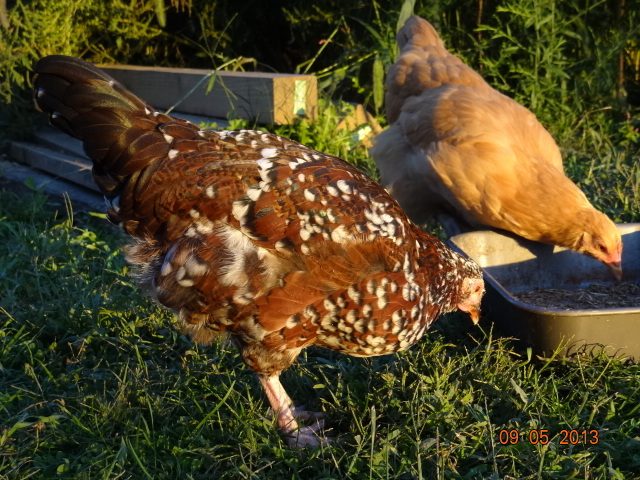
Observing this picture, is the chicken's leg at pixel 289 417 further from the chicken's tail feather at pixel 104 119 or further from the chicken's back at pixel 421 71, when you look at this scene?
the chicken's back at pixel 421 71

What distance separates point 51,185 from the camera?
5.56 metres

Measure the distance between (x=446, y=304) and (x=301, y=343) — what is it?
641mm

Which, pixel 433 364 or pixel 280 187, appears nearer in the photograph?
pixel 280 187

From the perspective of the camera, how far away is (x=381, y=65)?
223 inches

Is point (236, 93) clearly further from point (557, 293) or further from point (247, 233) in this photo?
point (247, 233)

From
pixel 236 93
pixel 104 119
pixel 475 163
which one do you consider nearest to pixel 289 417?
pixel 104 119

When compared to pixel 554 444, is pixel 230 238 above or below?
above

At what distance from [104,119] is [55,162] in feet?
10.8

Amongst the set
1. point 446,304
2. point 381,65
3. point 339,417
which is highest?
point 381,65

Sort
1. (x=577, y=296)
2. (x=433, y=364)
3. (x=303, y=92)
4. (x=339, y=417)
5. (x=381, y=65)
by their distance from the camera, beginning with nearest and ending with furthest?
(x=339, y=417)
(x=433, y=364)
(x=577, y=296)
(x=303, y=92)
(x=381, y=65)

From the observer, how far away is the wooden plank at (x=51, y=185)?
5211 millimetres

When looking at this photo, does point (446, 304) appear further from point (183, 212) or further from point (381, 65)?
point (381, 65)

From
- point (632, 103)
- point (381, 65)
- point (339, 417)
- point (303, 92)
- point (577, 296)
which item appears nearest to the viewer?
point (339, 417)

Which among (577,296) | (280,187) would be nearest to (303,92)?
(577,296)
